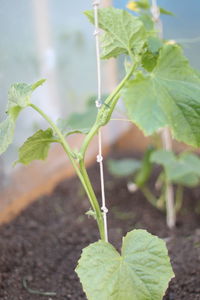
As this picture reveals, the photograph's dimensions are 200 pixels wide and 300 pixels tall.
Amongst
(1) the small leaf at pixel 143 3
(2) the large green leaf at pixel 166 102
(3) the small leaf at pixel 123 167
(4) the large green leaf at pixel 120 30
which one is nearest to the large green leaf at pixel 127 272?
(2) the large green leaf at pixel 166 102

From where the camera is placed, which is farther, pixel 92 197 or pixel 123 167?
pixel 123 167

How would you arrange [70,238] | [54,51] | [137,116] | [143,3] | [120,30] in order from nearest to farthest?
1. [137,116]
2. [120,30]
3. [143,3]
4. [70,238]
5. [54,51]

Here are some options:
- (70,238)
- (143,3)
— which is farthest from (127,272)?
(143,3)

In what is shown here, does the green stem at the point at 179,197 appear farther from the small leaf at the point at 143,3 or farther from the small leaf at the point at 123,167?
the small leaf at the point at 143,3

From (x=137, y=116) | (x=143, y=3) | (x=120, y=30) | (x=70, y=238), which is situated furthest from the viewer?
(x=70, y=238)

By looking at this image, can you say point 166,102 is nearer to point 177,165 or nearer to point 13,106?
point 13,106

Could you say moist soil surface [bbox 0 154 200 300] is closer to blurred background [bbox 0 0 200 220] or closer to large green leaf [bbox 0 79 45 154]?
blurred background [bbox 0 0 200 220]
